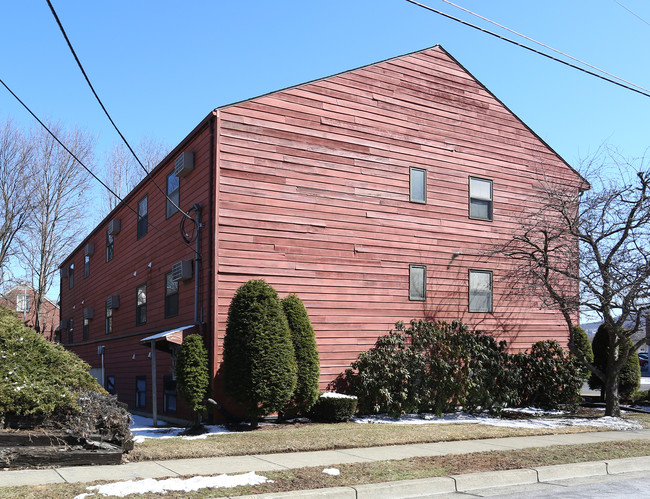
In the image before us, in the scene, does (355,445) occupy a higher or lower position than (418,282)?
lower

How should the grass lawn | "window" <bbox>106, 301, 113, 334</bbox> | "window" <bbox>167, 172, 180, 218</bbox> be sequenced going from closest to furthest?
the grass lawn
"window" <bbox>167, 172, 180, 218</bbox>
"window" <bbox>106, 301, 113, 334</bbox>

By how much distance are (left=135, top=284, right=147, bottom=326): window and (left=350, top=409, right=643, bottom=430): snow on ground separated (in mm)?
7878

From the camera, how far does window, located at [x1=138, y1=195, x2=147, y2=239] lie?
1966cm

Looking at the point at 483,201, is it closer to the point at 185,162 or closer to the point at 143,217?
the point at 185,162

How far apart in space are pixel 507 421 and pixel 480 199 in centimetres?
634

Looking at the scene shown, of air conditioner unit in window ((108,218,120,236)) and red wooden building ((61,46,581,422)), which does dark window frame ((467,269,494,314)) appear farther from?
air conditioner unit in window ((108,218,120,236))

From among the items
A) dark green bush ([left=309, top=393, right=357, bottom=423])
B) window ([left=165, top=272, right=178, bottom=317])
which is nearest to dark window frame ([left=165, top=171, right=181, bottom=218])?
window ([left=165, top=272, right=178, bottom=317])

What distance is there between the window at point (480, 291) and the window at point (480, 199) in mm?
1573

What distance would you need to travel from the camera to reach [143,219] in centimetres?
1980

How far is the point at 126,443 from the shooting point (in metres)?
9.26

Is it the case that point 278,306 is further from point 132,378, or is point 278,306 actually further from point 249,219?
point 132,378

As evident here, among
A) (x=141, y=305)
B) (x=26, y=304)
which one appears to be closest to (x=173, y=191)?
(x=141, y=305)

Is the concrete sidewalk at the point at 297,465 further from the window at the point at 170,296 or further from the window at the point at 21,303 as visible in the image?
the window at the point at 21,303

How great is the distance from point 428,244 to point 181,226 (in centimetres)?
628
